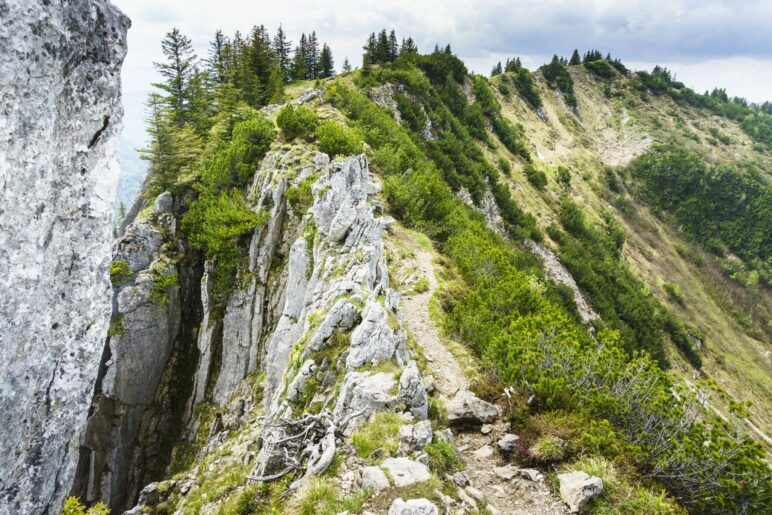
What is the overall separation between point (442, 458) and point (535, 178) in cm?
6937

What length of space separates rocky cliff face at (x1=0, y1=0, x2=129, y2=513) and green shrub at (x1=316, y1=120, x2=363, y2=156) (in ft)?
63.9

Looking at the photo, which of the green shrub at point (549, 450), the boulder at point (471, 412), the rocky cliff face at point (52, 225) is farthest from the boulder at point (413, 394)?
the rocky cliff face at point (52, 225)

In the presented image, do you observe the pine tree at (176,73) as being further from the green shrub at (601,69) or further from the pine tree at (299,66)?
the green shrub at (601,69)

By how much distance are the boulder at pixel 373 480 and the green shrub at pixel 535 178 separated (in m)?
70.3

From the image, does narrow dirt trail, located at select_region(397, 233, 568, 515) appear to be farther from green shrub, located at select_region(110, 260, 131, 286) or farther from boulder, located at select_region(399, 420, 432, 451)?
green shrub, located at select_region(110, 260, 131, 286)

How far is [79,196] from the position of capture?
977 centimetres

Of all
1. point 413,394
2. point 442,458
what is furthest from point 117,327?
point 442,458

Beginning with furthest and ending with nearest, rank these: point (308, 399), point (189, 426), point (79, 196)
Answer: point (189, 426), point (308, 399), point (79, 196)

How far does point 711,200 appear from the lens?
9638 cm

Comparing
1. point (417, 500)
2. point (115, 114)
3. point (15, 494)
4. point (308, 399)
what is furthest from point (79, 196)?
point (417, 500)

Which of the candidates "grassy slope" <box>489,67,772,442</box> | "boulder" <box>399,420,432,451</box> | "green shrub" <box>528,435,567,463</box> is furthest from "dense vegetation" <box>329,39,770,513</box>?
"grassy slope" <box>489,67,772,442</box>

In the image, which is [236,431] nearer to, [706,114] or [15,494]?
[15,494]

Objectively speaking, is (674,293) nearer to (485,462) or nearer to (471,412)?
(471,412)

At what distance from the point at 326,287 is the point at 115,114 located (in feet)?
33.1
